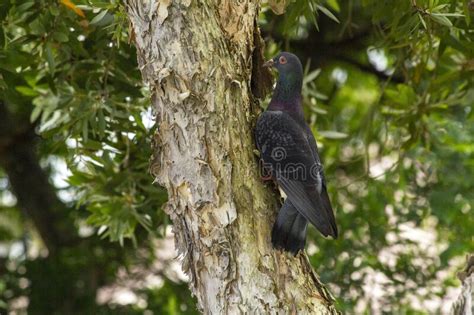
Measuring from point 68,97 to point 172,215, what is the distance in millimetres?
953

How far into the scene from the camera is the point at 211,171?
2.25m

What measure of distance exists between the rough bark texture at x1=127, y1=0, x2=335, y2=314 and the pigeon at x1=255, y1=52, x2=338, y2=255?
4 cm

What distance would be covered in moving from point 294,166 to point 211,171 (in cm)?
32

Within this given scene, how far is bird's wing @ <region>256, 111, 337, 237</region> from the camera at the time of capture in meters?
2.34

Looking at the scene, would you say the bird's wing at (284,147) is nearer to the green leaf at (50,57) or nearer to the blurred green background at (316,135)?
the blurred green background at (316,135)

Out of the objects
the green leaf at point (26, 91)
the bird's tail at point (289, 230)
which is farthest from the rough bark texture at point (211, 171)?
the green leaf at point (26, 91)

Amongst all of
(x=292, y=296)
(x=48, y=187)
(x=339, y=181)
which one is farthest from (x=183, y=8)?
(x=48, y=187)

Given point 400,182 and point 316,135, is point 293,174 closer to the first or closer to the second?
point 316,135

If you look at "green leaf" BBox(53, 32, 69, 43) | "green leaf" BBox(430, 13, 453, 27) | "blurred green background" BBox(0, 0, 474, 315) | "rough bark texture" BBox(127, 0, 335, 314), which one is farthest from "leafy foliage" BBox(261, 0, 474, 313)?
"rough bark texture" BBox(127, 0, 335, 314)

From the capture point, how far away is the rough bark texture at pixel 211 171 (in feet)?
7.31

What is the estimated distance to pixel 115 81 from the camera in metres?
3.14

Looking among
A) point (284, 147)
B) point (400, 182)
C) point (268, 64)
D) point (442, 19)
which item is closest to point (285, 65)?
point (268, 64)

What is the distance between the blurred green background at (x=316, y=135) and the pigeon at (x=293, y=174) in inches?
18.9

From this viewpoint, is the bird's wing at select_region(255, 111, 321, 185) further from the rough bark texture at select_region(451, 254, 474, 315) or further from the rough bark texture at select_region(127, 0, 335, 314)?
the rough bark texture at select_region(451, 254, 474, 315)
